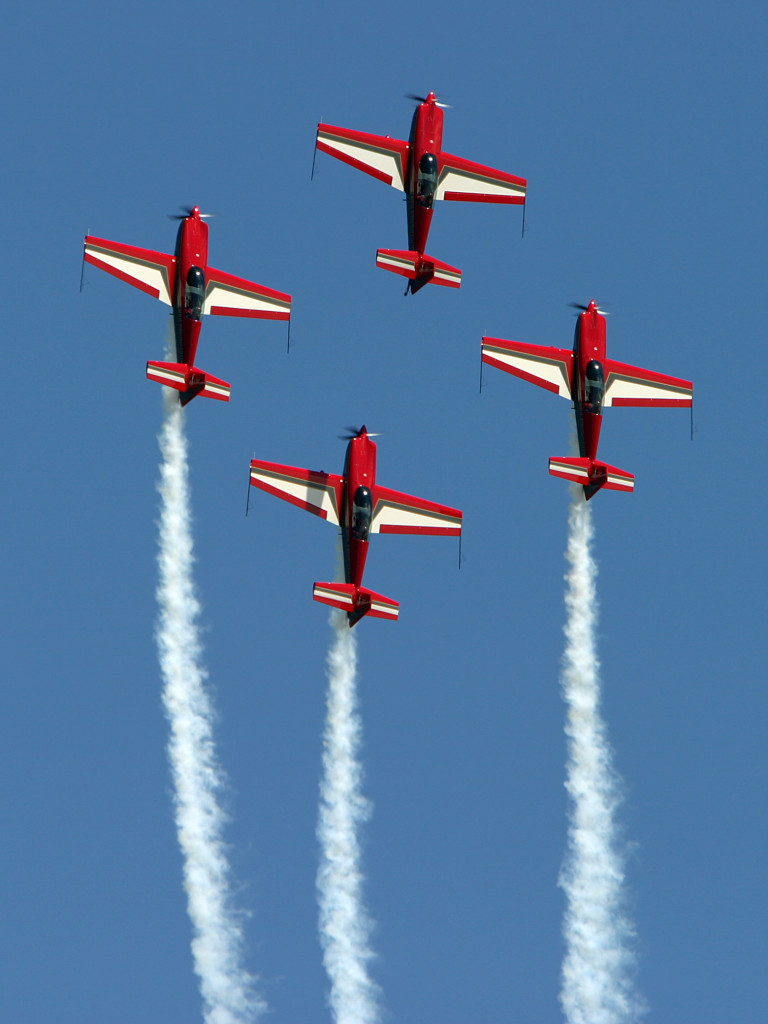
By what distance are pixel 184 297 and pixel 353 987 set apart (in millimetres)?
23474

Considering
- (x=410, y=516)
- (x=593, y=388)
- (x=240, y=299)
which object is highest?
(x=240, y=299)

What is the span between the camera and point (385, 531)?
270 ft

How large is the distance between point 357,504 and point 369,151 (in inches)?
584

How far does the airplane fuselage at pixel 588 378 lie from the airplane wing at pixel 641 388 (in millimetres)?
1127

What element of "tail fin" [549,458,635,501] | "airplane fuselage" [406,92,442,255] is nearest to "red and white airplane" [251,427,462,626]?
"tail fin" [549,458,635,501]

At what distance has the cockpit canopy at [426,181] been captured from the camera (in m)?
86.2

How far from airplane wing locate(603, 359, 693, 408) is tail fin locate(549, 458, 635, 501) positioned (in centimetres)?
341

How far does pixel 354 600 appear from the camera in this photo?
78750 millimetres

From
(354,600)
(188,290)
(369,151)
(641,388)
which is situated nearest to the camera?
(354,600)

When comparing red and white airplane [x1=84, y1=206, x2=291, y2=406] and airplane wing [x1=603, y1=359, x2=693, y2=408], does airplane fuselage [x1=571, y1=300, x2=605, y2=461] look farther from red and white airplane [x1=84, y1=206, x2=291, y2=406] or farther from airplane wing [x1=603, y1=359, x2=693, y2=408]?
red and white airplane [x1=84, y1=206, x2=291, y2=406]

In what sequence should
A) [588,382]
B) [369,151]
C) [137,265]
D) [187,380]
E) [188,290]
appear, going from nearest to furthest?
[187,380] → [188,290] → [137,265] → [588,382] → [369,151]

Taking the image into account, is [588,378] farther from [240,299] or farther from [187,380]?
[187,380]

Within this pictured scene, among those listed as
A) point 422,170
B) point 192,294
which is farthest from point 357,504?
point 422,170

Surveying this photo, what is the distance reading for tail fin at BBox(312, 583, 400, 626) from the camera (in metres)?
78.3
